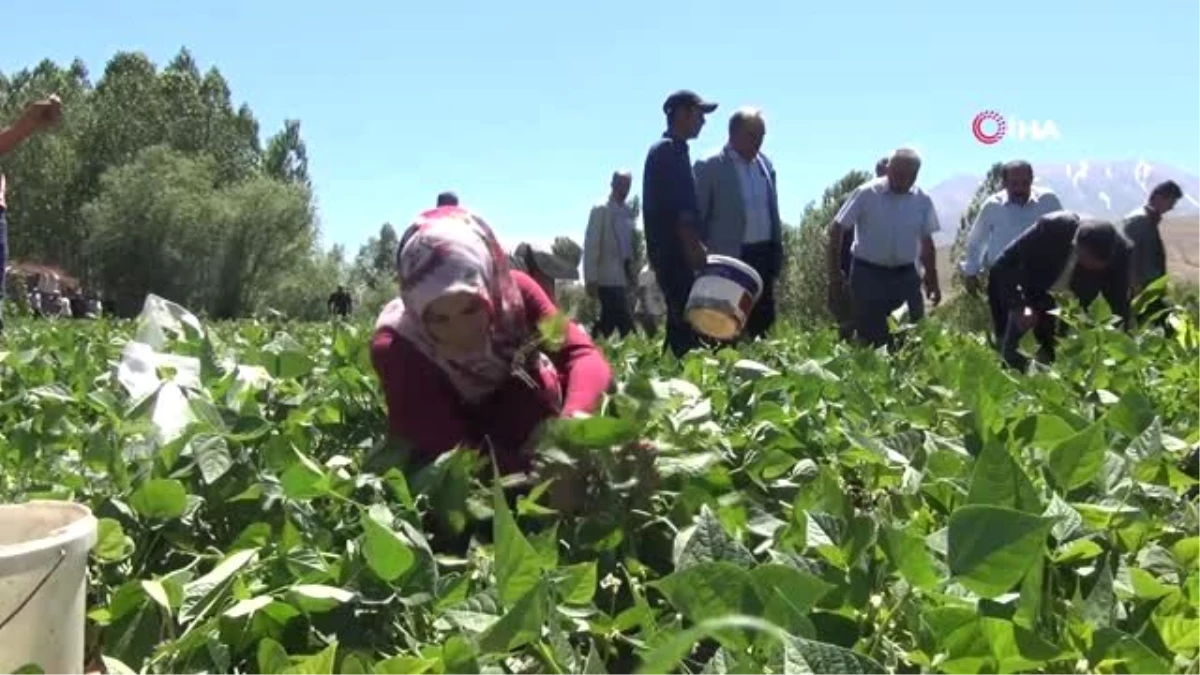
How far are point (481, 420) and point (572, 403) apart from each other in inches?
11.5

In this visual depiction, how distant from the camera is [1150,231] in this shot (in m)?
8.46

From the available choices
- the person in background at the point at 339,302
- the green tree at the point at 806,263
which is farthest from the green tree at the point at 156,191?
the person in background at the point at 339,302

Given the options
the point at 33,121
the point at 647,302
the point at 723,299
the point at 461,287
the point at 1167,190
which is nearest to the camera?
the point at 461,287

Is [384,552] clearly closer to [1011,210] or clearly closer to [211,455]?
[211,455]

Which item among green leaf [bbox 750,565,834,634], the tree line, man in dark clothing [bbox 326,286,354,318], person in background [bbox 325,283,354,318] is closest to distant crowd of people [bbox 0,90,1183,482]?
green leaf [bbox 750,565,834,634]

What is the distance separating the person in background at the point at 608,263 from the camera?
9.63m

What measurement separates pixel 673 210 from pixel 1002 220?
2.35m

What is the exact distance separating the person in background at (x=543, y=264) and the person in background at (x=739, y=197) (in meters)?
0.85

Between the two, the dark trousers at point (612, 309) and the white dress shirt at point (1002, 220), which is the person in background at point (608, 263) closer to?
the dark trousers at point (612, 309)

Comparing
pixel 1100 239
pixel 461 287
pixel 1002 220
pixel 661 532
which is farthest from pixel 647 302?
pixel 661 532

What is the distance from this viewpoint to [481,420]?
2.59m

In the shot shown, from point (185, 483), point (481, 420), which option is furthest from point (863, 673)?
point (481, 420)

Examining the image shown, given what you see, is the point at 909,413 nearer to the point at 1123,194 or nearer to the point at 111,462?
the point at 111,462

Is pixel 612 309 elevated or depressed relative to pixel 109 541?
depressed
